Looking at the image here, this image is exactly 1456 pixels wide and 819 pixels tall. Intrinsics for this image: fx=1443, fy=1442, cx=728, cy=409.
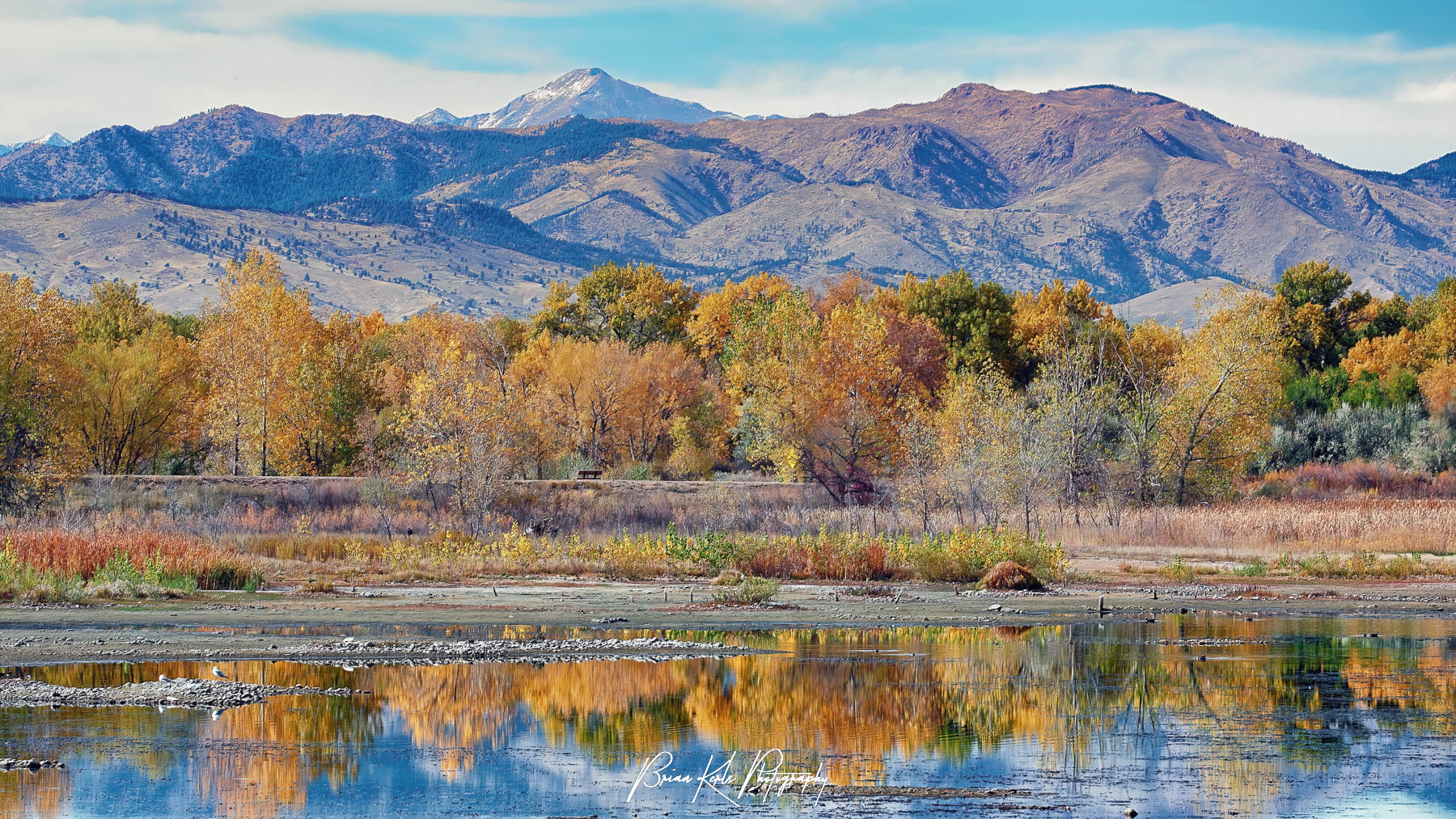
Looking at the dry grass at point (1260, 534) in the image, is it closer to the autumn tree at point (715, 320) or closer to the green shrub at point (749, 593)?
the green shrub at point (749, 593)

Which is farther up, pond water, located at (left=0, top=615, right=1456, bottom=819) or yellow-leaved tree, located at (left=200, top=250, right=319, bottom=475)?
yellow-leaved tree, located at (left=200, top=250, right=319, bottom=475)

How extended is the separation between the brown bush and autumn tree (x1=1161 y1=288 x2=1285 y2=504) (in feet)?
74.4

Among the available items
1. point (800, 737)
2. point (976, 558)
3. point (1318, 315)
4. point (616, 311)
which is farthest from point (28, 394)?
point (1318, 315)

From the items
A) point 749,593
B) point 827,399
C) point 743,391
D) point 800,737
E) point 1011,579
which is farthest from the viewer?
point 743,391

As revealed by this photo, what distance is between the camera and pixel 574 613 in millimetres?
26188

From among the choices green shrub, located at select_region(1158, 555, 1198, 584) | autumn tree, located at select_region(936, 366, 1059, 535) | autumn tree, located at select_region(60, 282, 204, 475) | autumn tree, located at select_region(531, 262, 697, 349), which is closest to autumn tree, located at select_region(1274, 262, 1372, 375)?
autumn tree, located at select_region(531, 262, 697, 349)

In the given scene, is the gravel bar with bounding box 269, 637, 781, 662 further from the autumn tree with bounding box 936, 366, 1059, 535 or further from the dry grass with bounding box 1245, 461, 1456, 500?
the dry grass with bounding box 1245, 461, 1456, 500

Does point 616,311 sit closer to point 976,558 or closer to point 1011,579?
point 976,558

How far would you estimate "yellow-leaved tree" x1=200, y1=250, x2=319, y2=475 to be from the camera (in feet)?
198

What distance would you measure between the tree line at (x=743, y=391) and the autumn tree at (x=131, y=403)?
0.12 m

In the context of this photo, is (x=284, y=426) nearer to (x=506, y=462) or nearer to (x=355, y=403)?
(x=355, y=403)

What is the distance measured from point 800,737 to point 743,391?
201ft

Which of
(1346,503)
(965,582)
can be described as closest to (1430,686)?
(965,582)

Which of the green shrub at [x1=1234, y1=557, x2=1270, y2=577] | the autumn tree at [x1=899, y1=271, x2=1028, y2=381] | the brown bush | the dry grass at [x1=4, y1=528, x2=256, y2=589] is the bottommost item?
the green shrub at [x1=1234, y1=557, x2=1270, y2=577]
